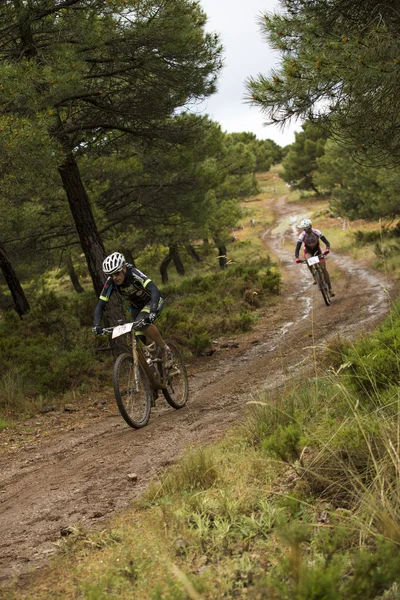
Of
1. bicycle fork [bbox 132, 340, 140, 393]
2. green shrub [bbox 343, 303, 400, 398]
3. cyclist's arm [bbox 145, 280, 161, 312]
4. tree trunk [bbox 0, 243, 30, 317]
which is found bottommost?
green shrub [bbox 343, 303, 400, 398]

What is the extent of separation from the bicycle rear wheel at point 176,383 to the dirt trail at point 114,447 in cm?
16

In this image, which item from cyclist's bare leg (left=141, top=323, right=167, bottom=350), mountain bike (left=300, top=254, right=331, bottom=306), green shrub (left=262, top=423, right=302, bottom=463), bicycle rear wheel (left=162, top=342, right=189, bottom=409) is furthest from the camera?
mountain bike (left=300, top=254, right=331, bottom=306)

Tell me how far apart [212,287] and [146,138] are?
7.80 m

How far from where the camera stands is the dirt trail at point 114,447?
15.1ft

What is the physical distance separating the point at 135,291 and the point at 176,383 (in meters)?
1.69


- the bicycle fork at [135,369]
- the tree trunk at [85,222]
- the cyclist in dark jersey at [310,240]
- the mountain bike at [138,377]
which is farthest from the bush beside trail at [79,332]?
the bicycle fork at [135,369]

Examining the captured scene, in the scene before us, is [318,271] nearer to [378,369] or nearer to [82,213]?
[82,213]

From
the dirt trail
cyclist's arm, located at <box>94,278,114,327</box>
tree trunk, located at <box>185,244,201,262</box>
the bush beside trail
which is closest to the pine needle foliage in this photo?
the dirt trail

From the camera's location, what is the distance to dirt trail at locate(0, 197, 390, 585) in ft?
15.1

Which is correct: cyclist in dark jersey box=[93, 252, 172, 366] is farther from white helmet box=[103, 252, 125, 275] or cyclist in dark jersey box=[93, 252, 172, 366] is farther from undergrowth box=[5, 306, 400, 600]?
undergrowth box=[5, 306, 400, 600]

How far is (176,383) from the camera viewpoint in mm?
8609

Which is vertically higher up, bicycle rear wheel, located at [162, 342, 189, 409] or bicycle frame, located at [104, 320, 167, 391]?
bicycle frame, located at [104, 320, 167, 391]

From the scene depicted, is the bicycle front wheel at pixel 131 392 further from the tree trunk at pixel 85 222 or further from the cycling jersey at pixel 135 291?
the tree trunk at pixel 85 222

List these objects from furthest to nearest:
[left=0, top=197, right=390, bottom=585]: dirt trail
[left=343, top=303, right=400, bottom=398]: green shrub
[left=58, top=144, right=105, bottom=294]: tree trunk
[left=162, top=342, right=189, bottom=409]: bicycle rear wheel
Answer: [left=58, top=144, right=105, bottom=294]: tree trunk < [left=162, top=342, right=189, bottom=409]: bicycle rear wheel < [left=343, top=303, right=400, bottom=398]: green shrub < [left=0, top=197, right=390, bottom=585]: dirt trail
